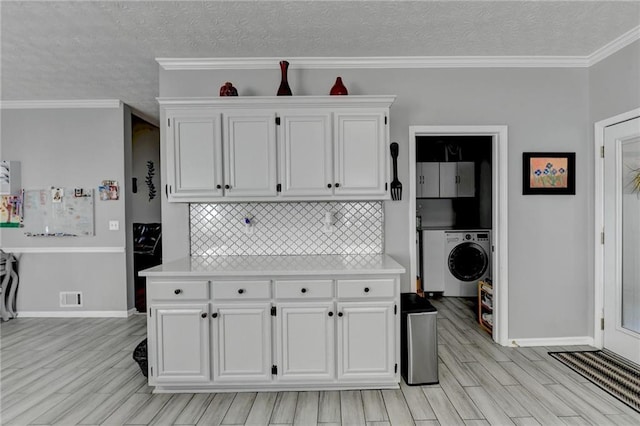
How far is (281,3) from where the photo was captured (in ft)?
7.39

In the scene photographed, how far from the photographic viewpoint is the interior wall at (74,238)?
427 cm

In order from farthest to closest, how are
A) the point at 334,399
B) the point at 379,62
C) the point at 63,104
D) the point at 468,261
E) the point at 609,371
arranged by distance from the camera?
the point at 468,261 < the point at 63,104 < the point at 379,62 < the point at 609,371 < the point at 334,399

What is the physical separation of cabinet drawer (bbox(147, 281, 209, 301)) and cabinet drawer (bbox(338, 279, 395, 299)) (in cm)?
96

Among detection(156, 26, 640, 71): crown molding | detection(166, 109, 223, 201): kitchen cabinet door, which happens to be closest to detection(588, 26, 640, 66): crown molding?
detection(156, 26, 640, 71): crown molding

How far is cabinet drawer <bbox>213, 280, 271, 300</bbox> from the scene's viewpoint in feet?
7.95

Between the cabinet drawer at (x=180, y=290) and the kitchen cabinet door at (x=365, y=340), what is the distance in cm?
97

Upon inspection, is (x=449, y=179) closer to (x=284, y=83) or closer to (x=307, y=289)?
(x=284, y=83)

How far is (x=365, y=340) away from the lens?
2.43 metres

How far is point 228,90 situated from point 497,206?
2614 mm

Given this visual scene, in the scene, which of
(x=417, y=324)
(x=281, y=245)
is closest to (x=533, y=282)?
(x=417, y=324)

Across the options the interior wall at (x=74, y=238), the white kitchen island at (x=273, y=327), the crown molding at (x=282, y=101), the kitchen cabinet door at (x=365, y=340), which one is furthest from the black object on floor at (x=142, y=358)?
the crown molding at (x=282, y=101)

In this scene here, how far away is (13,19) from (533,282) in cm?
467

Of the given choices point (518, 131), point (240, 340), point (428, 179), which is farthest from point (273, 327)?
point (428, 179)

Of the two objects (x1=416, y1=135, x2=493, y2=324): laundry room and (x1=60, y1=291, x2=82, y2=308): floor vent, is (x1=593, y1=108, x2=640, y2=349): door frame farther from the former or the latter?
(x1=60, y1=291, x2=82, y2=308): floor vent
